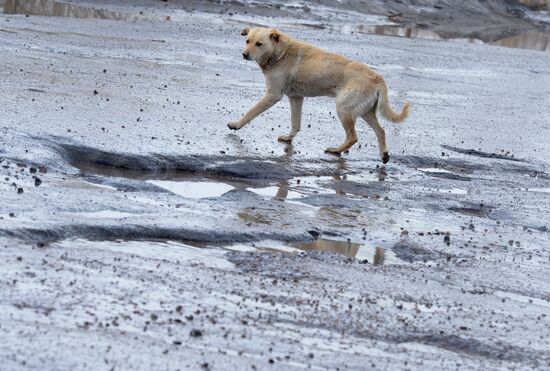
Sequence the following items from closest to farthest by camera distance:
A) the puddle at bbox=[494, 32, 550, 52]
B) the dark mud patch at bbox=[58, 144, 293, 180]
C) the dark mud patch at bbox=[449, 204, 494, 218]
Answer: the dark mud patch at bbox=[58, 144, 293, 180] < the dark mud patch at bbox=[449, 204, 494, 218] < the puddle at bbox=[494, 32, 550, 52]

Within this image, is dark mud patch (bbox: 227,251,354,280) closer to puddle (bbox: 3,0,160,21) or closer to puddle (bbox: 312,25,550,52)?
puddle (bbox: 3,0,160,21)

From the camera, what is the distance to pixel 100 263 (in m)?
6.36

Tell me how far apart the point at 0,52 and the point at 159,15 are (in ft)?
29.3

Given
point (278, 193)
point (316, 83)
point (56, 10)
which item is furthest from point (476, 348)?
point (56, 10)

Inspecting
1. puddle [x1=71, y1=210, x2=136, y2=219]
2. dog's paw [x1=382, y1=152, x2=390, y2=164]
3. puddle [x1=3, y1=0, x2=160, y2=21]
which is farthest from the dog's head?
puddle [x1=3, y1=0, x2=160, y2=21]

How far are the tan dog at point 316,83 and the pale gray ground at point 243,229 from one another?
299 mm

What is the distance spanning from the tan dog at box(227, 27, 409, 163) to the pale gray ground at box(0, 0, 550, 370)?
11.8 inches

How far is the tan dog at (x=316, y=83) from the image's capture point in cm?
1106

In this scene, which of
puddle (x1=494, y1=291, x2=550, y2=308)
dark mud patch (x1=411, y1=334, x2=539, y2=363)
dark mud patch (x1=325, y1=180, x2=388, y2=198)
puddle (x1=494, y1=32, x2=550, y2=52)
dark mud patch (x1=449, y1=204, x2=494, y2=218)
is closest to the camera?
dark mud patch (x1=411, y1=334, x2=539, y2=363)

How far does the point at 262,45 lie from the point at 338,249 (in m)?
4.35

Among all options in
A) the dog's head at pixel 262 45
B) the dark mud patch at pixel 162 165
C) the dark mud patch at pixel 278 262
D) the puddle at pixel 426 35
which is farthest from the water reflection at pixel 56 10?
the dark mud patch at pixel 278 262

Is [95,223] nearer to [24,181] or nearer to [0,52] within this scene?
[24,181]

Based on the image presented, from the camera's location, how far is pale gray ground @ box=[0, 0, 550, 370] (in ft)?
18.1

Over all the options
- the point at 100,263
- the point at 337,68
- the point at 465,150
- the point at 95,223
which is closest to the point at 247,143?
the point at 337,68
